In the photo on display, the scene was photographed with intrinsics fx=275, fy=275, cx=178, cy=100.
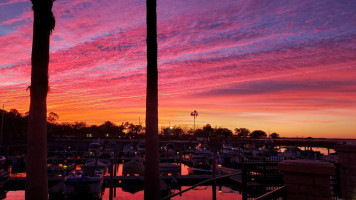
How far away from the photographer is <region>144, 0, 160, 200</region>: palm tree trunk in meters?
9.80

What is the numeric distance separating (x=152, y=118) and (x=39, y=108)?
12.7 ft

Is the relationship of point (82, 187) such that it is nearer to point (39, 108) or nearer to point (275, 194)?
point (39, 108)

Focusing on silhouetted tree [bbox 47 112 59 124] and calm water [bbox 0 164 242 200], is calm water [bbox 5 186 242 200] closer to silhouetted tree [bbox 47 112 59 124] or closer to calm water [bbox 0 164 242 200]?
calm water [bbox 0 164 242 200]

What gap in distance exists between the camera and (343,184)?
779 centimetres

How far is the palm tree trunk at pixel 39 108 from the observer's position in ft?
24.7

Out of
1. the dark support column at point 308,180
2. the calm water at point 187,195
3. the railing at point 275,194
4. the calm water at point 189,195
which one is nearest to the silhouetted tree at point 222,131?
the calm water at point 187,195

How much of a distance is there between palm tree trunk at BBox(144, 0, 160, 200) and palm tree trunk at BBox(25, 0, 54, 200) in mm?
3423

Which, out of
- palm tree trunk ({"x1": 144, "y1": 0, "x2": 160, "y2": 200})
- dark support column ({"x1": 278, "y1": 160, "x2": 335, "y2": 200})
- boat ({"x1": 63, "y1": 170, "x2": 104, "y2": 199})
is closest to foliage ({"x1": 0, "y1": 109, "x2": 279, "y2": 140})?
boat ({"x1": 63, "y1": 170, "x2": 104, "y2": 199})

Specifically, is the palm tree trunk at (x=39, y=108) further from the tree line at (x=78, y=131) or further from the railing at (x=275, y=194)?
the tree line at (x=78, y=131)

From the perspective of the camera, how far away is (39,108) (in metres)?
7.77

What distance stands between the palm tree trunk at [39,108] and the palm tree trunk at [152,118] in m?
3.42

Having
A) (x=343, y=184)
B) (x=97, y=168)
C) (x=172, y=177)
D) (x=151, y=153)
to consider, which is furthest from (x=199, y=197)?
(x=343, y=184)

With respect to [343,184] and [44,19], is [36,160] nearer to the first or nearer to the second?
[44,19]

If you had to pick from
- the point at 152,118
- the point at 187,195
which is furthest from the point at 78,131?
the point at 152,118
